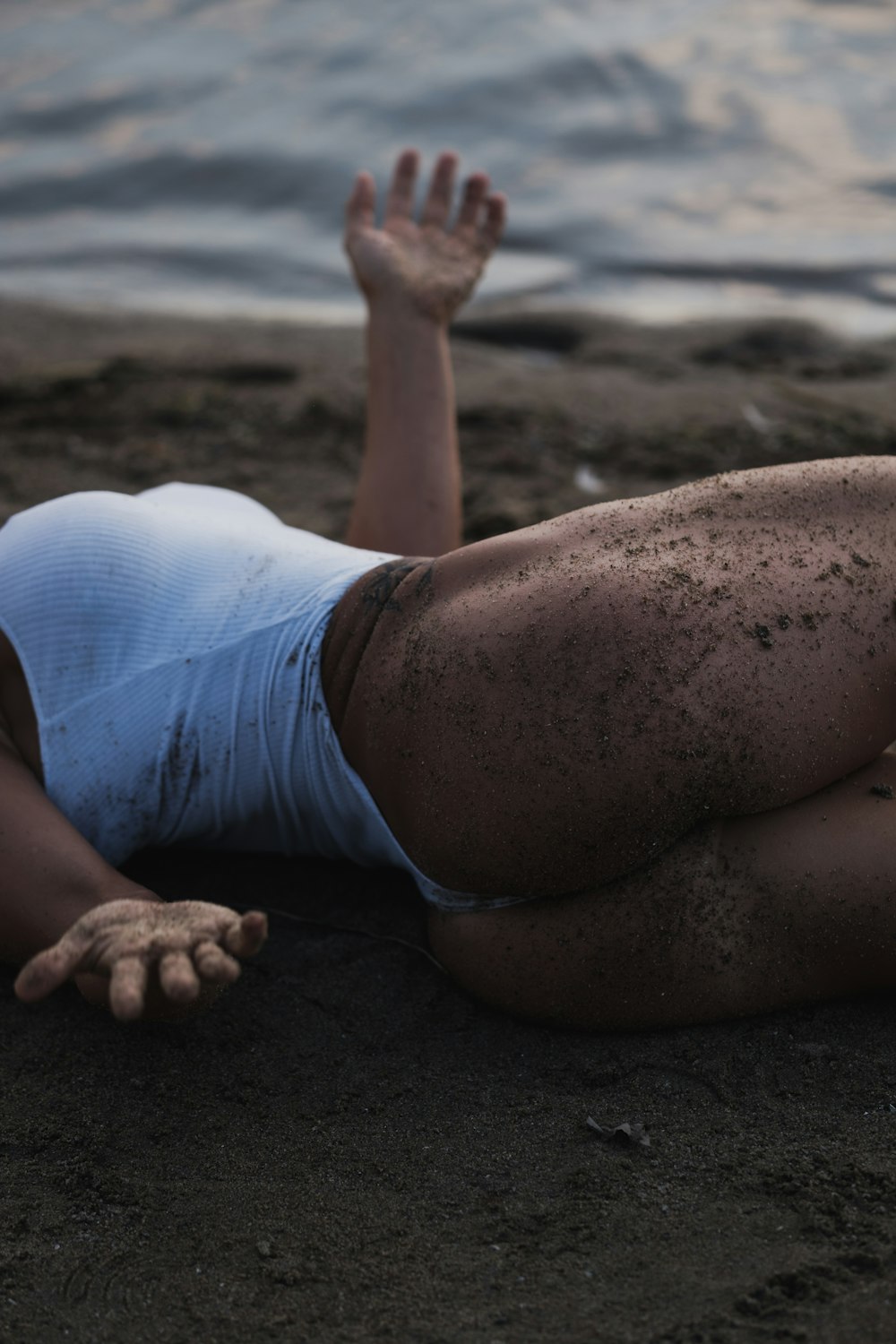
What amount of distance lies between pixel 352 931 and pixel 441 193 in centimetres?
174

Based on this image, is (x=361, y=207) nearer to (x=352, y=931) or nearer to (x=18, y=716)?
(x=18, y=716)

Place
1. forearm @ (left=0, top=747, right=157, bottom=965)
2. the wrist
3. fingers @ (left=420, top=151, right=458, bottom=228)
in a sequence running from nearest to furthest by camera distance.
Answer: forearm @ (left=0, top=747, right=157, bottom=965) < the wrist < fingers @ (left=420, top=151, right=458, bottom=228)

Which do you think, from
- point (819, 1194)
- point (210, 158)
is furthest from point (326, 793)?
point (210, 158)

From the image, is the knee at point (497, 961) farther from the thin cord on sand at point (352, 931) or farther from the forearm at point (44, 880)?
the forearm at point (44, 880)

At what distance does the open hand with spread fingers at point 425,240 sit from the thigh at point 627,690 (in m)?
1.12

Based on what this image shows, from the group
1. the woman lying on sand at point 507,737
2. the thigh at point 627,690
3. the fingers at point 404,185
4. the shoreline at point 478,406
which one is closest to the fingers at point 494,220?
the fingers at point 404,185

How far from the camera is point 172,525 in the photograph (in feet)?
5.94

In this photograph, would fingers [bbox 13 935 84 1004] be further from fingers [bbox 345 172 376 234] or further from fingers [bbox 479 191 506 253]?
fingers [bbox 479 191 506 253]

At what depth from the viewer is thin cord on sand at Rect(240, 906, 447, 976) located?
6.05 ft

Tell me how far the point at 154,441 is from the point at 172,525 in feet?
5.14

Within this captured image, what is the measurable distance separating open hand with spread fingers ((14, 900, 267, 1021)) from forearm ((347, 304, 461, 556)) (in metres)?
1.02

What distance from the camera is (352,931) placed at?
190cm

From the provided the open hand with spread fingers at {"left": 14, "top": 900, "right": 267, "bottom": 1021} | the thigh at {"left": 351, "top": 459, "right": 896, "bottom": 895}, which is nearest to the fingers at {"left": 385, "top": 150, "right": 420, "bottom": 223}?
the thigh at {"left": 351, "top": 459, "right": 896, "bottom": 895}

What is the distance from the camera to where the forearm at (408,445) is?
2301mm
